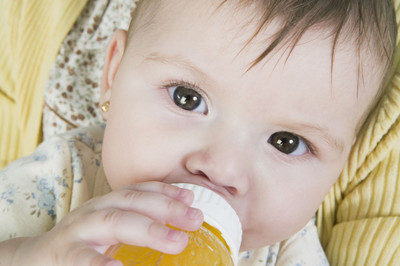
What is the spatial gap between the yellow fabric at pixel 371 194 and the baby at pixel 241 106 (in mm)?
210

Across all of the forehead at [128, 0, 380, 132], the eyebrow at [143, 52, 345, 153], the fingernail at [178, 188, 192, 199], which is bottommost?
the fingernail at [178, 188, 192, 199]

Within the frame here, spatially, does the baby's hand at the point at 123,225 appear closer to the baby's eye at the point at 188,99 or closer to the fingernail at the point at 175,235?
the fingernail at the point at 175,235

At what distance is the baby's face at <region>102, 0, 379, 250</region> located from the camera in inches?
35.9

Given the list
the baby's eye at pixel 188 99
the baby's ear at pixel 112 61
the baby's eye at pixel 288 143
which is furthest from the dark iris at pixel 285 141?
the baby's ear at pixel 112 61

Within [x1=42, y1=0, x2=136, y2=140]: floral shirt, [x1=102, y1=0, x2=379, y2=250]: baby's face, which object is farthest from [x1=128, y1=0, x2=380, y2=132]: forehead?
[x1=42, y1=0, x2=136, y2=140]: floral shirt

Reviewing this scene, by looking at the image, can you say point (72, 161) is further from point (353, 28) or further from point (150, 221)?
point (353, 28)

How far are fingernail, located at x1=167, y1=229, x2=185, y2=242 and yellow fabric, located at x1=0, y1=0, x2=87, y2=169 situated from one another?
42.4 inches

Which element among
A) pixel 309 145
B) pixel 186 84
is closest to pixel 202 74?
pixel 186 84

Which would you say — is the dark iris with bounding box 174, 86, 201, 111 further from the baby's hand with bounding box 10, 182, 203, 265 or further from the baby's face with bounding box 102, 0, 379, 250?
the baby's hand with bounding box 10, 182, 203, 265

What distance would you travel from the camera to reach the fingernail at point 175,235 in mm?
674

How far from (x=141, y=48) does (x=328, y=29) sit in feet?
1.29

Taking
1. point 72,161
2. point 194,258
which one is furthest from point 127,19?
point 194,258

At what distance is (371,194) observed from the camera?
126cm

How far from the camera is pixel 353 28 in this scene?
977 millimetres
